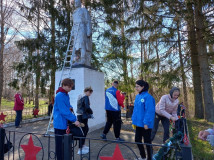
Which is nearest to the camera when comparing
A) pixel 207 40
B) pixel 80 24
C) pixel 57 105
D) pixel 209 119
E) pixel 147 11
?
pixel 57 105

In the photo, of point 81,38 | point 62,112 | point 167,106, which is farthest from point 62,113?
point 81,38

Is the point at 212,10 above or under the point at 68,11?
under

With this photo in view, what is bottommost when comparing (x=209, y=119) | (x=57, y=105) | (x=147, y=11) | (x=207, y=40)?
(x=209, y=119)

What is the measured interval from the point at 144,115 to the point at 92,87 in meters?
3.51

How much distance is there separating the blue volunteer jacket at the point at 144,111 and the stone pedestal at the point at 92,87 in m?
2.97

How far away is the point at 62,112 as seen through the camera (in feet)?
9.68

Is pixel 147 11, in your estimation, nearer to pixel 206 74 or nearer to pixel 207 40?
pixel 207 40

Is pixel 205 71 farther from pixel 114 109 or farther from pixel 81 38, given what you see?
pixel 81 38

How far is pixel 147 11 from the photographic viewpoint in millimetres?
9656

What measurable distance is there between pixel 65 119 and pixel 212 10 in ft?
29.0

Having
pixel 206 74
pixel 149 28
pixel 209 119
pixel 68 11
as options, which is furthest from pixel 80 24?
pixel 209 119

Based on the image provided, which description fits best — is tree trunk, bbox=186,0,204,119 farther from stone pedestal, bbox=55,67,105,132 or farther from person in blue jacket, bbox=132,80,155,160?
person in blue jacket, bbox=132,80,155,160

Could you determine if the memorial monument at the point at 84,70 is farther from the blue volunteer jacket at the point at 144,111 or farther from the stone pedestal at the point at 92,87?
the blue volunteer jacket at the point at 144,111

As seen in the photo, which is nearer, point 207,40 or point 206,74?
point 206,74
